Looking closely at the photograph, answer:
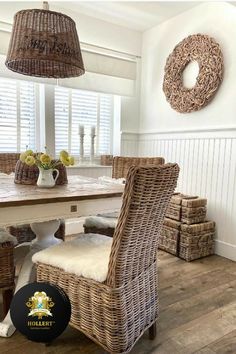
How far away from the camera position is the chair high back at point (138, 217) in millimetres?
1120

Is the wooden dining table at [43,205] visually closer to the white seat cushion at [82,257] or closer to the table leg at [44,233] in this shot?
the table leg at [44,233]

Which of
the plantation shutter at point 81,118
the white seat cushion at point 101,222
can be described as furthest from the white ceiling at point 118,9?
the white seat cushion at point 101,222

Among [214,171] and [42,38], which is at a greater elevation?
[42,38]

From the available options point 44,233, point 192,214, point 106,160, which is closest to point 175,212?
point 192,214

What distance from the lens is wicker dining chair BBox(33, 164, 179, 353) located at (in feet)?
3.82

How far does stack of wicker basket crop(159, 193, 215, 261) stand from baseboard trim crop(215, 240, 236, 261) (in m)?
0.06

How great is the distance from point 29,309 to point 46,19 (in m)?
1.52

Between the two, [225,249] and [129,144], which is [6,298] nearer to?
[225,249]

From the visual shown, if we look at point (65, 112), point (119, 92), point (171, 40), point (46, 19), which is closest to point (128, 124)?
point (119, 92)

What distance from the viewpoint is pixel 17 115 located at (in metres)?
2.90

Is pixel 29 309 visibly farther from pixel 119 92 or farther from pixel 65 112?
pixel 119 92

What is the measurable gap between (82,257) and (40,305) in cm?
29

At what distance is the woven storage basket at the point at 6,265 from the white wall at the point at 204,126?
1.94 meters

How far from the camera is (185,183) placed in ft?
9.91
